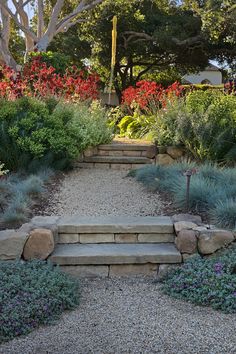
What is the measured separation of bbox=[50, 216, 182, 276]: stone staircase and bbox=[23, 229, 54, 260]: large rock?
7 cm

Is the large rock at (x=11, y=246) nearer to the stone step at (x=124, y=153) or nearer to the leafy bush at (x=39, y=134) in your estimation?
the leafy bush at (x=39, y=134)

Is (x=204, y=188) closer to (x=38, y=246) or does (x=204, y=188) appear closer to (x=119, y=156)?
(x=38, y=246)

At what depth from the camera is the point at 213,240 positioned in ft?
12.0

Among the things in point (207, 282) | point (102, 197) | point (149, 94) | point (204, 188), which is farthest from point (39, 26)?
point (207, 282)

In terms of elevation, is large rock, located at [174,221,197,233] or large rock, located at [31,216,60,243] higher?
large rock, located at [174,221,197,233]

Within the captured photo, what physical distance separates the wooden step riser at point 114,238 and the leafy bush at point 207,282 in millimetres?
431

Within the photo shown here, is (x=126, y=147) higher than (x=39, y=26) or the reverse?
the reverse

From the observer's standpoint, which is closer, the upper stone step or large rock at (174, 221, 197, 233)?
large rock at (174, 221, 197, 233)

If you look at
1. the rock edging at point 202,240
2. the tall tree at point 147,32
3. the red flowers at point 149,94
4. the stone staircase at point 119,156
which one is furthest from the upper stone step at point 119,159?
the tall tree at point 147,32

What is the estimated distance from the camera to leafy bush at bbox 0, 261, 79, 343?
2.66 m

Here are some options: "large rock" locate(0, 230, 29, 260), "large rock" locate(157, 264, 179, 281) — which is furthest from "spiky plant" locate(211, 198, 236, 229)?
"large rock" locate(0, 230, 29, 260)

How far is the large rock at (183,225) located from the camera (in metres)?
3.78

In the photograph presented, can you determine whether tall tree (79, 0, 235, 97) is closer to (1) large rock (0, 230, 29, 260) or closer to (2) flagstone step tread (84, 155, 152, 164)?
(2) flagstone step tread (84, 155, 152, 164)

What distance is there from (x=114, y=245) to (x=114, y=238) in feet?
0.26
